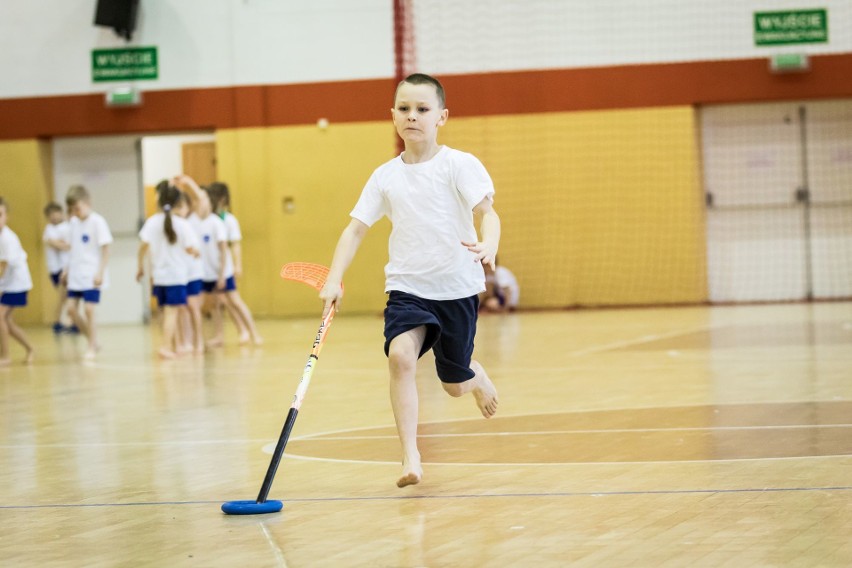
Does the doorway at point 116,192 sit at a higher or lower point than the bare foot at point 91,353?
higher

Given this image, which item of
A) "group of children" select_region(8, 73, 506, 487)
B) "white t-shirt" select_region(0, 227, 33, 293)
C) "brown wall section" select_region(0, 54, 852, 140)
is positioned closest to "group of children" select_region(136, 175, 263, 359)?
"white t-shirt" select_region(0, 227, 33, 293)

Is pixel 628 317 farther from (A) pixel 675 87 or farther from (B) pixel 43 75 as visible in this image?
(B) pixel 43 75

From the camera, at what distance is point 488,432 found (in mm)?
6102

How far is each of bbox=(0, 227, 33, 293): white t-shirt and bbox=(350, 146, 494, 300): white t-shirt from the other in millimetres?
7151

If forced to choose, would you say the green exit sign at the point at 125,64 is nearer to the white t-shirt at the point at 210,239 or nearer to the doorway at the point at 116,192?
the doorway at the point at 116,192

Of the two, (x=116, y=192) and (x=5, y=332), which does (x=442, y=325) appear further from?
(x=116, y=192)

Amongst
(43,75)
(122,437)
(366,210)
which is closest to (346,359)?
(122,437)

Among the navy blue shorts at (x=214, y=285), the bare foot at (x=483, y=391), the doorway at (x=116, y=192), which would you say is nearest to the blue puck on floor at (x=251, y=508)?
the bare foot at (x=483, y=391)

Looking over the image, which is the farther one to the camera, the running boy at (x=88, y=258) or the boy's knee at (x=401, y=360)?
the running boy at (x=88, y=258)

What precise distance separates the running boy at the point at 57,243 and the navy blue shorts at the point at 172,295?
158 inches

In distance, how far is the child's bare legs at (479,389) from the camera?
4.99 m

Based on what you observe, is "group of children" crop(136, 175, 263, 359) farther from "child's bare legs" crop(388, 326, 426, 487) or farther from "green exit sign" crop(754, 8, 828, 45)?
"green exit sign" crop(754, 8, 828, 45)

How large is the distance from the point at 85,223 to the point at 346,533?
9045mm

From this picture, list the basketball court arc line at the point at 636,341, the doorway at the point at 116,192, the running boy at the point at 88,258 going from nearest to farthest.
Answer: the basketball court arc line at the point at 636,341 → the running boy at the point at 88,258 → the doorway at the point at 116,192
